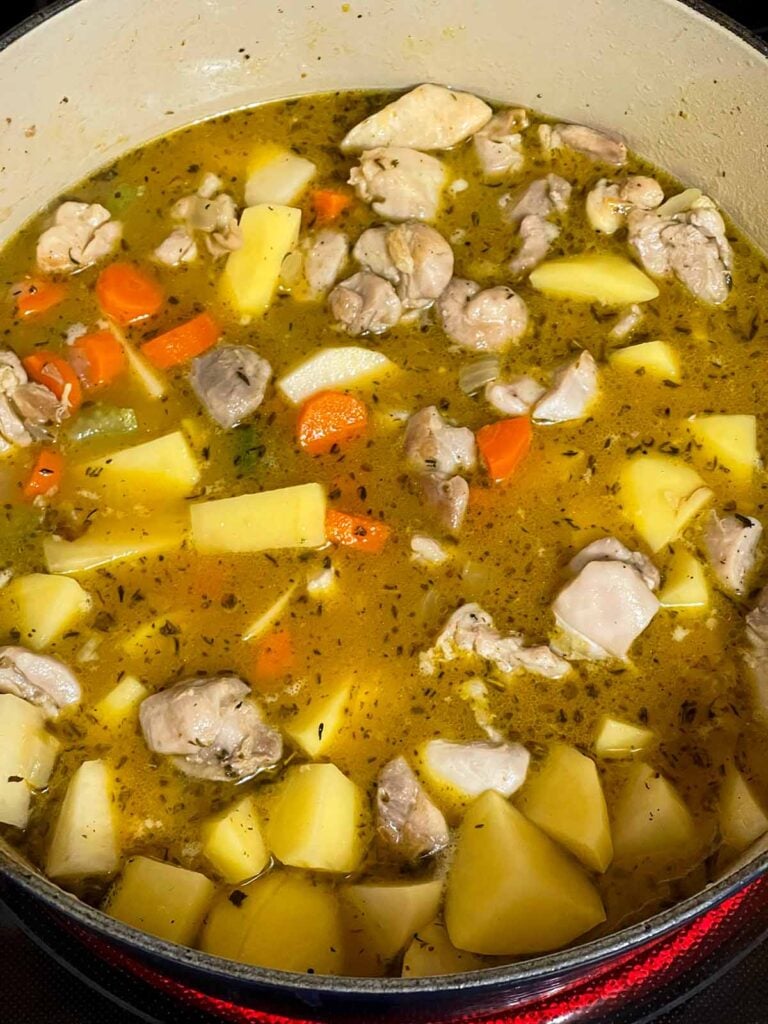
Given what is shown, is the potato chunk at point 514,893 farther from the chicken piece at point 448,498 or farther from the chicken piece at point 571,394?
the chicken piece at point 571,394

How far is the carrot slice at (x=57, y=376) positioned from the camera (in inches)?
127

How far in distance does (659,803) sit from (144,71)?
278cm

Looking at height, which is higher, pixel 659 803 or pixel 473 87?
pixel 473 87

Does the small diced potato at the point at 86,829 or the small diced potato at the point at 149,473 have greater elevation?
the small diced potato at the point at 149,473

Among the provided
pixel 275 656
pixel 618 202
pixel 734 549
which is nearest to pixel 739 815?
pixel 734 549

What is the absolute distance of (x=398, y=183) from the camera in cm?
349

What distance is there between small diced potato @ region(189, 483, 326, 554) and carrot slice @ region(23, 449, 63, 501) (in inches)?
17.9

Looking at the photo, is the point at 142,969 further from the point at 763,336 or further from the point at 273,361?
the point at 763,336

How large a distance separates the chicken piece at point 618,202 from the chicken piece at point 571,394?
0.56 m

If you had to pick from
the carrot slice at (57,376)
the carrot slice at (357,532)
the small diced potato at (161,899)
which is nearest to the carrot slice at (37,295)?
the carrot slice at (57,376)

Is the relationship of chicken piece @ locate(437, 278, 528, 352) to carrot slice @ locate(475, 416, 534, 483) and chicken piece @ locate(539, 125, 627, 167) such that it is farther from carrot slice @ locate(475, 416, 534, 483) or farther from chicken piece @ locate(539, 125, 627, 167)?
chicken piece @ locate(539, 125, 627, 167)

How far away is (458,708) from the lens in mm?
2770

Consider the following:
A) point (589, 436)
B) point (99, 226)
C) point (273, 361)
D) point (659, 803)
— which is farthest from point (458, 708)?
point (99, 226)

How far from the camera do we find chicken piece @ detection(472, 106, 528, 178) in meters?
3.61
